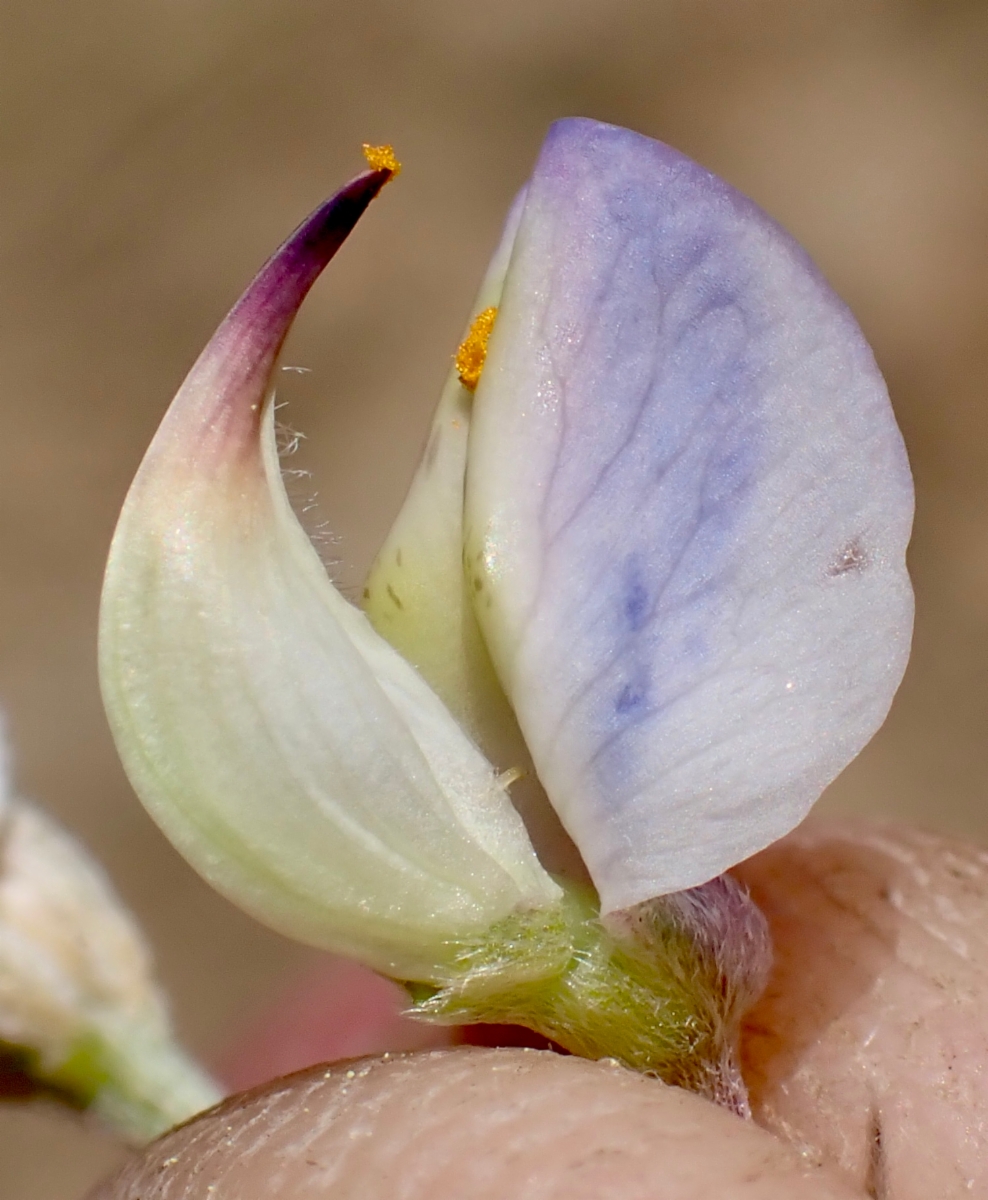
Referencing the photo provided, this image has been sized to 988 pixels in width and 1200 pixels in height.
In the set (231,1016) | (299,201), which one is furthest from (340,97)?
(231,1016)

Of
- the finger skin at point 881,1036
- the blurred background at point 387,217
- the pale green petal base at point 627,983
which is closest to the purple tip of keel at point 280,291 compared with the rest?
the pale green petal base at point 627,983

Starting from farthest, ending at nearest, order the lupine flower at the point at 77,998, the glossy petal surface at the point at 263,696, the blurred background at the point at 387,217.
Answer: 1. the blurred background at the point at 387,217
2. the lupine flower at the point at 77,998
3. the glossy petal surface at the point at 263,696

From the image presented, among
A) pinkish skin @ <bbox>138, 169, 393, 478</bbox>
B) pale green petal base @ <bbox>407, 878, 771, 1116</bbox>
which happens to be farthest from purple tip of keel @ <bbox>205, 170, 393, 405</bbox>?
pale green petal base @ <bbox>407, 878, 771, 1116</bbox>

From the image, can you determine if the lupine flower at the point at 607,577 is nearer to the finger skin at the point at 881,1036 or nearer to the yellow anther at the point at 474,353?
the yellow anther at the point at 474,353

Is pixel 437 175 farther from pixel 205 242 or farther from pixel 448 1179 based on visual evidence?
pixel 448 1179

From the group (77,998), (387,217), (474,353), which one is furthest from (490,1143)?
(387,217)

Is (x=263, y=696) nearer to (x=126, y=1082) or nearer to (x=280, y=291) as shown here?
(x=280, y=291)
